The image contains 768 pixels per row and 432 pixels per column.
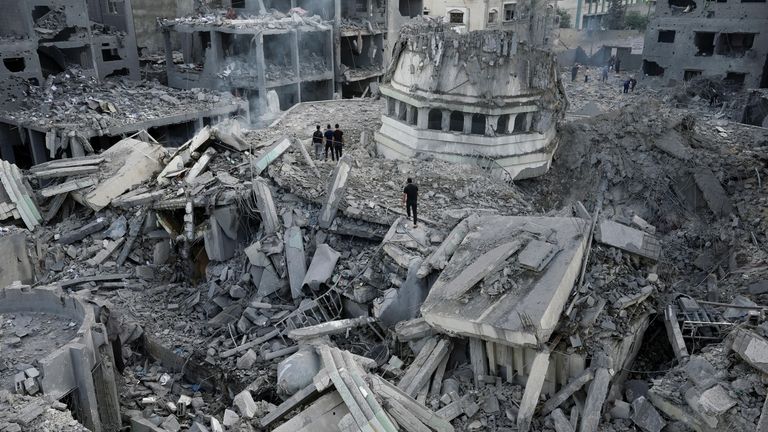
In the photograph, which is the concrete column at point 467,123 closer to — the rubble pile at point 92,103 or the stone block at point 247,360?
the stone block at point 247,360

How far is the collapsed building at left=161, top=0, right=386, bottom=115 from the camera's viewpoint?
81.9 ft

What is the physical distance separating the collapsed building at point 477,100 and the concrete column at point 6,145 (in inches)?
575

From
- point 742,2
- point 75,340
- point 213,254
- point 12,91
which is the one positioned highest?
point 742,2

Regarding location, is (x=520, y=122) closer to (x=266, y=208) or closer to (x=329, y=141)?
(x=329, y=141)

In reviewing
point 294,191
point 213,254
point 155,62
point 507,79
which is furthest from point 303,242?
point 155,62

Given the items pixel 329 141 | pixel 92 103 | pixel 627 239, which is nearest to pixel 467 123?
pixel 329 141

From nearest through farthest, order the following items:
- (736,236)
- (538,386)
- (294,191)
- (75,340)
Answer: (538,386) → (75,340) → (294,191) → (736,236)

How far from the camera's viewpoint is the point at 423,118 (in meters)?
16.6

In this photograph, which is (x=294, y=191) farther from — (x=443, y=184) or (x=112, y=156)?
(x=112, y=156)

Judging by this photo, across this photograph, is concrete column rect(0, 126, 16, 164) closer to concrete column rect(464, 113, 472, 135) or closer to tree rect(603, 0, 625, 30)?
concrete column rect(464, 113, 472, 135)

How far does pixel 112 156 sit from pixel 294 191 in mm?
6570

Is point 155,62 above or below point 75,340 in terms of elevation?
above

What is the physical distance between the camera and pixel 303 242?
12.4 m

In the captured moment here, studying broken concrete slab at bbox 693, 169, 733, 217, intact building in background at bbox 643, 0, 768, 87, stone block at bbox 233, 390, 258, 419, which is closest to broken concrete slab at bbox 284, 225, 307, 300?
stone block at bbox 233, 390, 258, 419
